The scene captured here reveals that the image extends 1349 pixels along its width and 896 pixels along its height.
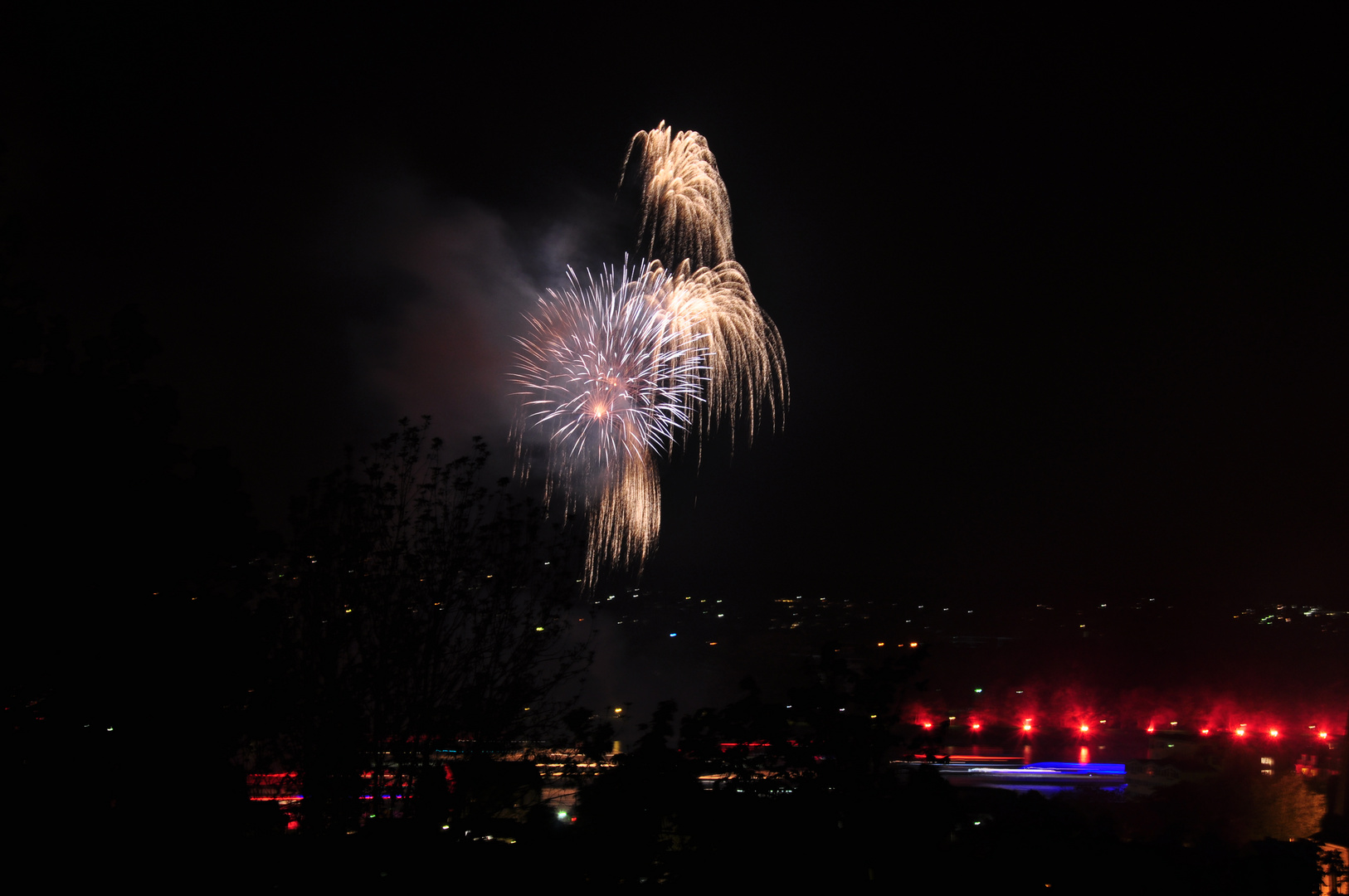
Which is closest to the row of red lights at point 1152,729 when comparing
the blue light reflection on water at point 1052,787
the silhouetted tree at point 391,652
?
the blue light reflection on water at point 1052,787

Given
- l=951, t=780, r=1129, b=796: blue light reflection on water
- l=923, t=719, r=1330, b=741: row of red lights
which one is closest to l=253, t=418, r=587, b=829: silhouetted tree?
l=951, t=780, r=1129, b=796: blue light reflection on water

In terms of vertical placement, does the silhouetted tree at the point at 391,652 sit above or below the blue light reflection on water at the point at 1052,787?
above

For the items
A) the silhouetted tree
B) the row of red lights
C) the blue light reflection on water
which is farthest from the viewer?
the row of red lights

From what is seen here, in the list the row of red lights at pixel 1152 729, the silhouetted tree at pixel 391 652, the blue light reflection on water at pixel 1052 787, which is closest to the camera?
the silhouetted tree at pixel 391 652

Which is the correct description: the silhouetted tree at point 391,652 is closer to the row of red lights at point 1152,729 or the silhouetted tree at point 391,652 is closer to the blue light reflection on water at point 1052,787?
the blue light reflection on water at point 1052,787

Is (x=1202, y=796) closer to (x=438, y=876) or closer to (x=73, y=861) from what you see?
(x=438, y=876)

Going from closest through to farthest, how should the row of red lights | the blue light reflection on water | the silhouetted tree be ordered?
the silhouetted tree → the blue light reflection on water → the row of red lights

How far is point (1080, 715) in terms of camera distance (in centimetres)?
5788

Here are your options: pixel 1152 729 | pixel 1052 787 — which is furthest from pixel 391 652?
pixel 1152 729

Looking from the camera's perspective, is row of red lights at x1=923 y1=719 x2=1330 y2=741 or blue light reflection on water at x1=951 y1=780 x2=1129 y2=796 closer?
blue light reflection on water at x1=951 y1=780 x2=1129 y2=796

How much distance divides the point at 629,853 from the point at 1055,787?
28.6m

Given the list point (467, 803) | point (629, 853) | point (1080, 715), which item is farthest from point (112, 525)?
point (1080, 715)

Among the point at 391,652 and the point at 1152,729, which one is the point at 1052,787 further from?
the point at 1152,729

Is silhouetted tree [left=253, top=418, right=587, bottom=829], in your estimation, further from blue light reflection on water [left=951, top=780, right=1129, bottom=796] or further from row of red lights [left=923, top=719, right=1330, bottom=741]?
row of red lights [left=923, top=719, right=1330, bottom=741]
